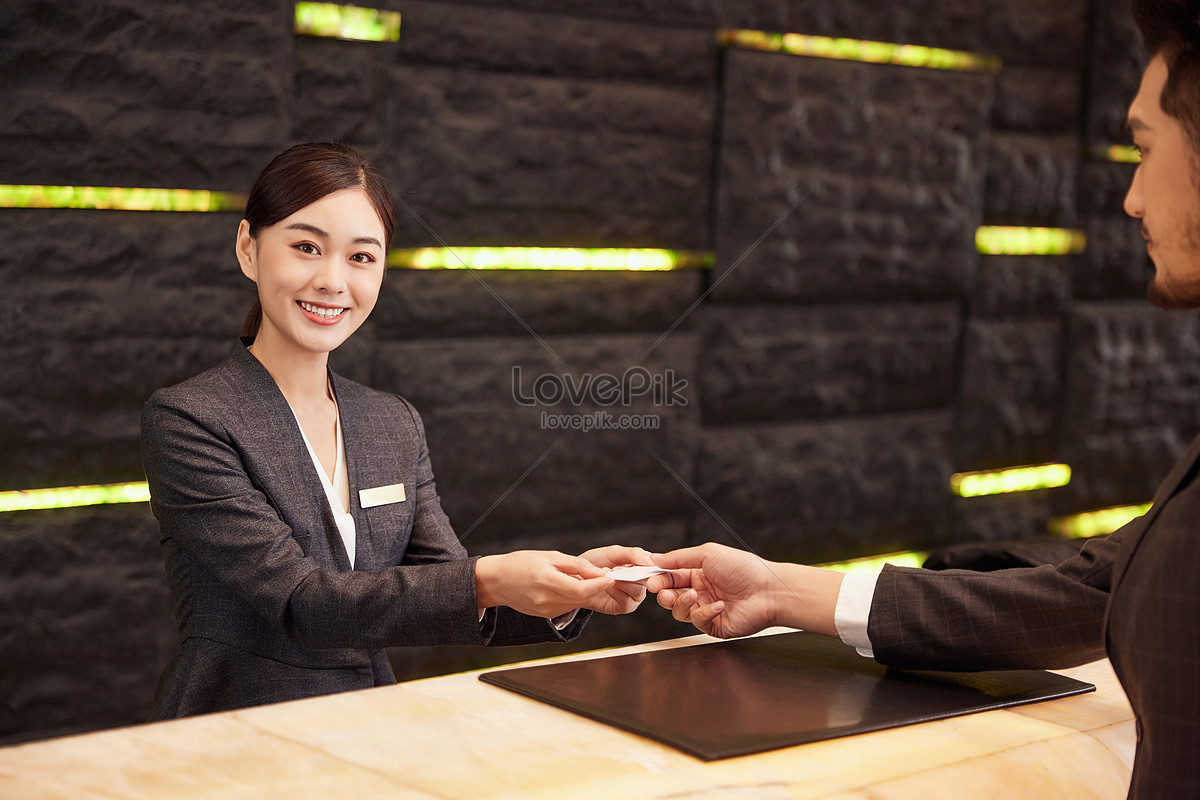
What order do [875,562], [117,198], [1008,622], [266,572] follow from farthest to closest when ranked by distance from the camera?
[875,562] < [117,198] < [266,572] < [1008,622]

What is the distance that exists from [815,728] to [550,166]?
1.57 meters

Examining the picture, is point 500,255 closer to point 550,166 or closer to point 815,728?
point 550,166

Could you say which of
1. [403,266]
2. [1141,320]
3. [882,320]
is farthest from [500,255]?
[1141,320]

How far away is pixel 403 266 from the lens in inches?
88.7

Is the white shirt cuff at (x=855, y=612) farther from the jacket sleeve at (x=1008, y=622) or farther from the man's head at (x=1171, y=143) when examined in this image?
the man's head at (x=1171, y=143)

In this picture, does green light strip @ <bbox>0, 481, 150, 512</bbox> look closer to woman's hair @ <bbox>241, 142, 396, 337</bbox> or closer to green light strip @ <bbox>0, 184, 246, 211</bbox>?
green light strip @ <bbox>0, 184, 246, 211</bbox>

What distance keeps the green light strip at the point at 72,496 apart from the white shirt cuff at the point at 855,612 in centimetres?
117

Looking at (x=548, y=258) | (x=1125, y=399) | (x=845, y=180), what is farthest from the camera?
(x=1125, y=399)

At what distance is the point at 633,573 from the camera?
1.39m

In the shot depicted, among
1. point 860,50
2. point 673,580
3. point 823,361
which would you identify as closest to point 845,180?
point 860,50

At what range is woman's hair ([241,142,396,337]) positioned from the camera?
1.50 m

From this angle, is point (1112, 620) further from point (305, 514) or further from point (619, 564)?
point (305, 514)

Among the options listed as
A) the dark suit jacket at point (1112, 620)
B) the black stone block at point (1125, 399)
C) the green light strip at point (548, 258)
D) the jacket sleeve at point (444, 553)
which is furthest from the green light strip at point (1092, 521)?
the jacket sleeve at point (444, 553)

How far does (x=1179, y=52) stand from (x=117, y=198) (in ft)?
5.31
